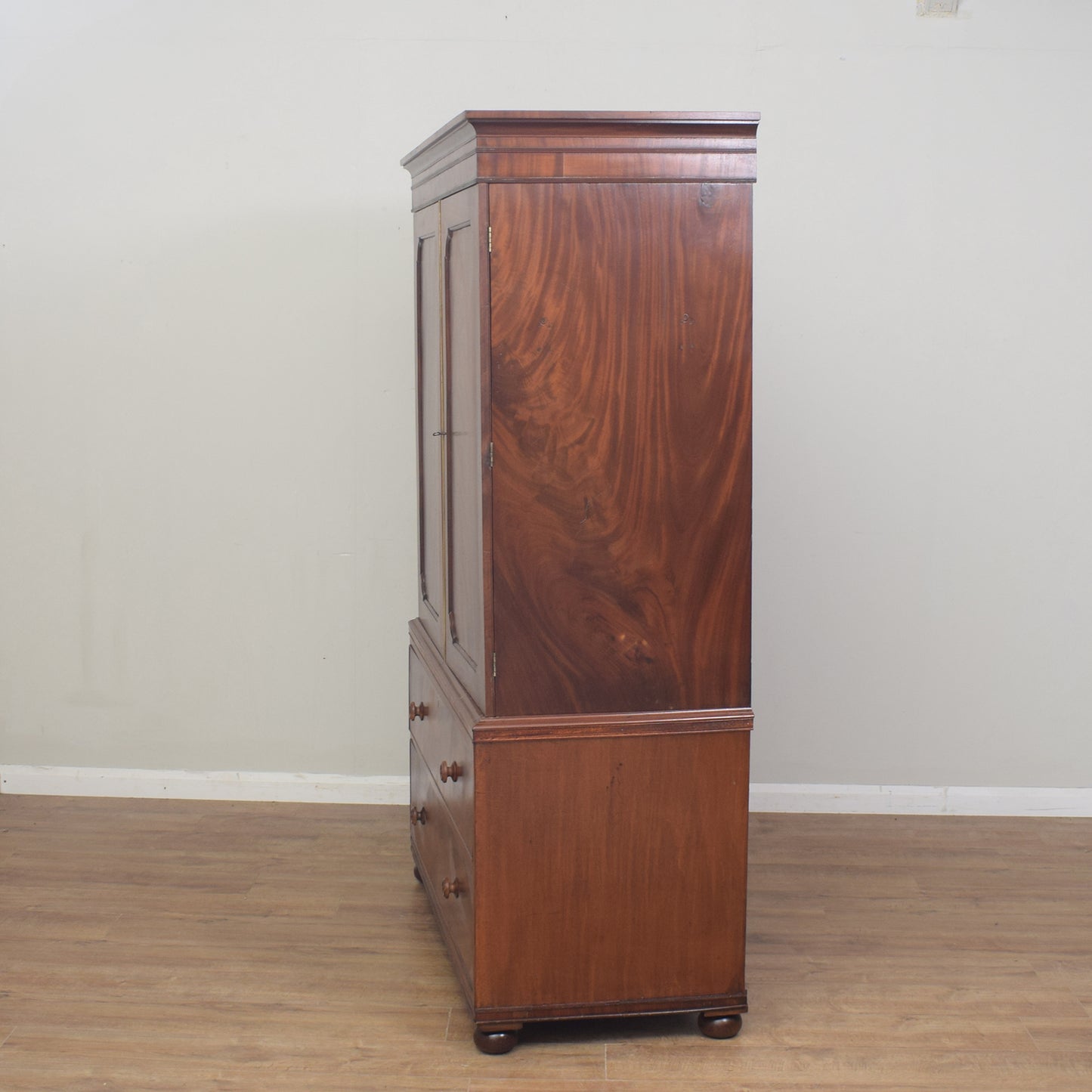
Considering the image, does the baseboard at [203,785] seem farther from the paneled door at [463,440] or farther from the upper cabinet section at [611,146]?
the upper cabinet section at [611,146]

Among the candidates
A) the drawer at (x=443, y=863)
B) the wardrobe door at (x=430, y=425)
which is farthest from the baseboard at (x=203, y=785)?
the wardrobe door at (x=430, y=425)

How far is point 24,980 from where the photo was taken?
2537 millimetres

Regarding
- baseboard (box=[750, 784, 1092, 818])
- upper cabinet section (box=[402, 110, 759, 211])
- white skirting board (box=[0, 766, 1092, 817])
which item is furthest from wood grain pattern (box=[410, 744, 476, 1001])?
upper cabinet section (box=[402, 110, 759, 211])

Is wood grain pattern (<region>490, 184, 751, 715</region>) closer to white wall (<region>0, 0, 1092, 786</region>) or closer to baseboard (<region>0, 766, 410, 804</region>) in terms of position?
white wall (<region>0, 0, 1092, 786</region>)

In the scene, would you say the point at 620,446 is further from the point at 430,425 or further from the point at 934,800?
the point at 934,800

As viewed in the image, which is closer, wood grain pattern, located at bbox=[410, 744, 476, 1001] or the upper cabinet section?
the upper cabinet section

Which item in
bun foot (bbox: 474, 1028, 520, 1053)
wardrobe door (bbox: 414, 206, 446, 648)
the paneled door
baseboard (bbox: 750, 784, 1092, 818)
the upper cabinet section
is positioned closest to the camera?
the upper cabinet section

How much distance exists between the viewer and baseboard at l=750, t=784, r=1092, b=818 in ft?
11.5

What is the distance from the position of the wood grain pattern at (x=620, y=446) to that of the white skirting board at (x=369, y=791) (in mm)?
1416

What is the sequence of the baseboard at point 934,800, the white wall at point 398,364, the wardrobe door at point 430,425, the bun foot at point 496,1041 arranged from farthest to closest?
the baseboard at point 934,800 < the white wall at point 398,364 < the wardrobe door at point 430,425 < the bun foot at point 496,1041

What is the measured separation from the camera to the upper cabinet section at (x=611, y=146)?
6.75 feet

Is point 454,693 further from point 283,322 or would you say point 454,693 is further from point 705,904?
point 283,322

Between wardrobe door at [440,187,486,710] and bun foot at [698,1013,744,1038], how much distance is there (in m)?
0.77

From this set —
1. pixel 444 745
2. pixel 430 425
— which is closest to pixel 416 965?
pixel 444 745
